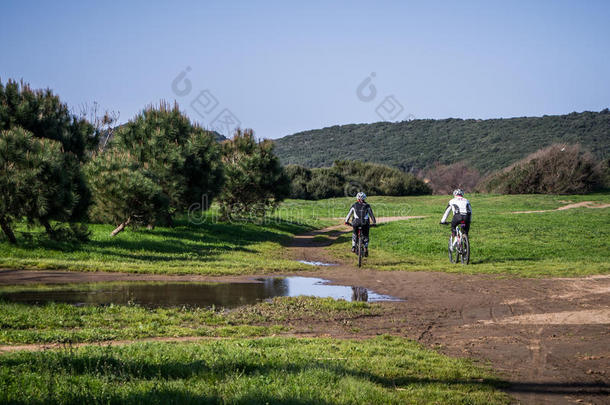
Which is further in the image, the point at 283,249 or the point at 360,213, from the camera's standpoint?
the point at 283,249

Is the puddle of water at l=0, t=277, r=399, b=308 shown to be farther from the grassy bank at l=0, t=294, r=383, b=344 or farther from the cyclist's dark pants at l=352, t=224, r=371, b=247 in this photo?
the cyclist's dark pants at l=352, t=224, r=371, b=247

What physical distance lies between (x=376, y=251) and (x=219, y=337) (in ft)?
58.8

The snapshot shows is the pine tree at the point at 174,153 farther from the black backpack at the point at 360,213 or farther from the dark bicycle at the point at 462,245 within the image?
the dark bicycle at the point at 462,245

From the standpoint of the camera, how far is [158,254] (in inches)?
834

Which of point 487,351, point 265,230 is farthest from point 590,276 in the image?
point 265,230

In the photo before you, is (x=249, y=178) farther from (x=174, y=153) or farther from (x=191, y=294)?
(x=191, y=294)

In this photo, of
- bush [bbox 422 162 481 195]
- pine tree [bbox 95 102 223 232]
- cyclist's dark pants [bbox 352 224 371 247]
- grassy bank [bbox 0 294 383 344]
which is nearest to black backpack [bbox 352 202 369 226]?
cyclist's dark pants [bbox 352 224 371 247]

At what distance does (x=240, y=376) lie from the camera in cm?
592

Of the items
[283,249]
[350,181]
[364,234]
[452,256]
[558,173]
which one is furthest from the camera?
[350,181]

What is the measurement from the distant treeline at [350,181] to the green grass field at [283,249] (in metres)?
47.8

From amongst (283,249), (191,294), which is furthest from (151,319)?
(283,249)

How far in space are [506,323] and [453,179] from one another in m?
98.7

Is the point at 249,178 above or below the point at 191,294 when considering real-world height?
above

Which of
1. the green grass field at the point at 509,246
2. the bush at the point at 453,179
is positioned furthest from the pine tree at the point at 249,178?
the bush at the point at 453,179
